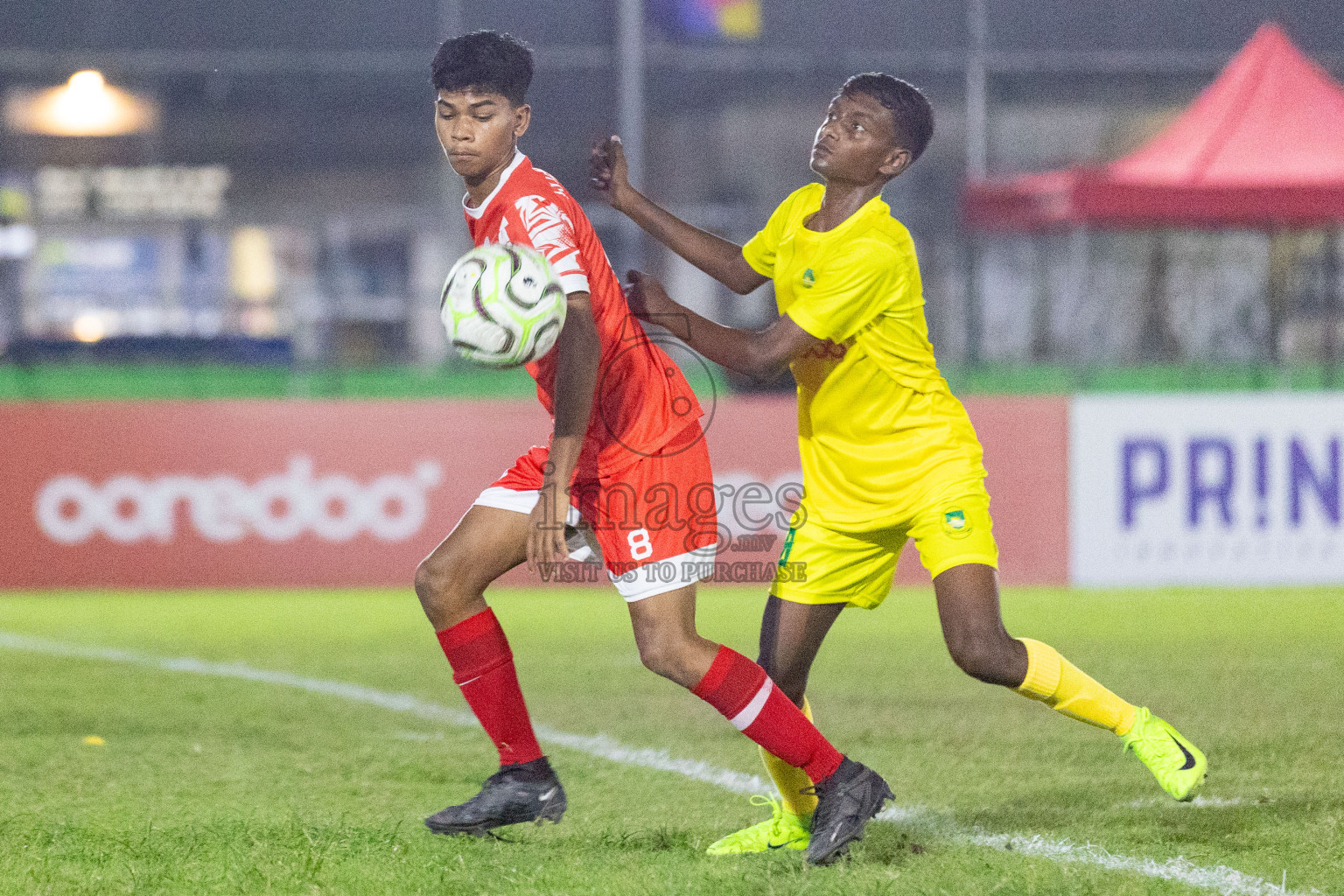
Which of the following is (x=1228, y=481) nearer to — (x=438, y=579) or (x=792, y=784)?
(x=792, y=784)

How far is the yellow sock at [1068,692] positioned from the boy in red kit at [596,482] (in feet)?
1.50

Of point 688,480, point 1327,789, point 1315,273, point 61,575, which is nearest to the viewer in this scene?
point 688,480

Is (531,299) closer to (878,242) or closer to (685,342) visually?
(685,342)

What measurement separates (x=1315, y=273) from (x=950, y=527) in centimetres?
1292

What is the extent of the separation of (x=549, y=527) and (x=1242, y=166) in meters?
13.9

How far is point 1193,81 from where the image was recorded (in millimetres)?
23219

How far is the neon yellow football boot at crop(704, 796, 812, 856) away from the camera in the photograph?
4.27 m

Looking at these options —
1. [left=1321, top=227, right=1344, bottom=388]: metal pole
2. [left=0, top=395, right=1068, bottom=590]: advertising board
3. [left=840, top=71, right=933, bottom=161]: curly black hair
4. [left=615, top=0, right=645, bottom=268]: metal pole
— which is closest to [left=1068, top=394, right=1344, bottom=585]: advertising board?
[left=0, top=395, right=1068, bottom=590]: advertising board

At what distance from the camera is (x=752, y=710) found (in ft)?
13.4

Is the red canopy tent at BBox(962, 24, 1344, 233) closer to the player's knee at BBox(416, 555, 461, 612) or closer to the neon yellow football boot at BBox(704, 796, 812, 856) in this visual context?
the neon yellow football boot at BBox(704, 796, 812, 856)

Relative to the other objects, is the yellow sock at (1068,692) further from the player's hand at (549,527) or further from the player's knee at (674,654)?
the player's hand at (549,527)

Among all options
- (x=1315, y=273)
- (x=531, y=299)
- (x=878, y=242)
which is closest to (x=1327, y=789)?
(x=878, y=242)

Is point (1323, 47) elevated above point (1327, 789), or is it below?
above

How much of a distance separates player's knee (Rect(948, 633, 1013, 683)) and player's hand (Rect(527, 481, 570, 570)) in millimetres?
970
